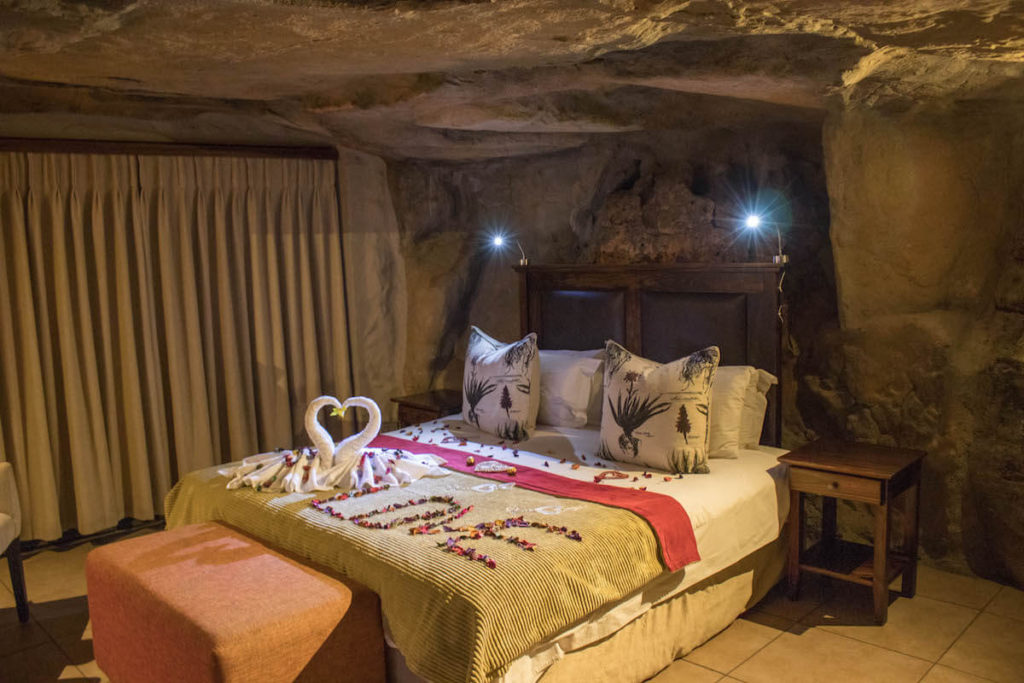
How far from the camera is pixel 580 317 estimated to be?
4156 millimetres

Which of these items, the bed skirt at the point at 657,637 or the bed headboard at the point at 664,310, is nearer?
the bed skirt at the point at 657,637

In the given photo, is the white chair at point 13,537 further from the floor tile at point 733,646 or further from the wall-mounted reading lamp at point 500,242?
the wall-mounted reading lamp at point 500,242

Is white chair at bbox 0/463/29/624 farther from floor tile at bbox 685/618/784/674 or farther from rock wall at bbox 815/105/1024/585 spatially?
rock wall at bbox 815/105/1024/585

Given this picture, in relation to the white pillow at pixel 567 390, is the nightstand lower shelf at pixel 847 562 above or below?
below

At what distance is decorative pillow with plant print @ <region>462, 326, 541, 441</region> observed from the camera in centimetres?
358

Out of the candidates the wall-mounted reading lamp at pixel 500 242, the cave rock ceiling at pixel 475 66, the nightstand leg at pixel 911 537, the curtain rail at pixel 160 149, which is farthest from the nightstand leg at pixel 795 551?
the curtain rail at pixel 160 149

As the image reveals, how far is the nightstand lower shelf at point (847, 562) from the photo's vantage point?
118 inches

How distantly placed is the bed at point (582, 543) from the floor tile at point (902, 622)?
0.82ft

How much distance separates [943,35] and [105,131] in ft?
11.7

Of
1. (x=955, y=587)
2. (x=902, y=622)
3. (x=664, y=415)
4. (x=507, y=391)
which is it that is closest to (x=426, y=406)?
(x=507, y=391)

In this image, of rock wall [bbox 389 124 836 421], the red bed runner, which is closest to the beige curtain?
rock wall [bbox 389 124 836 421]

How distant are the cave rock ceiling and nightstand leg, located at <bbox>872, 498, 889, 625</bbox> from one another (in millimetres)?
1501

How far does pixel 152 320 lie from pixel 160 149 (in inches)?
33.0

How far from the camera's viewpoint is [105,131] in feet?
13.2
